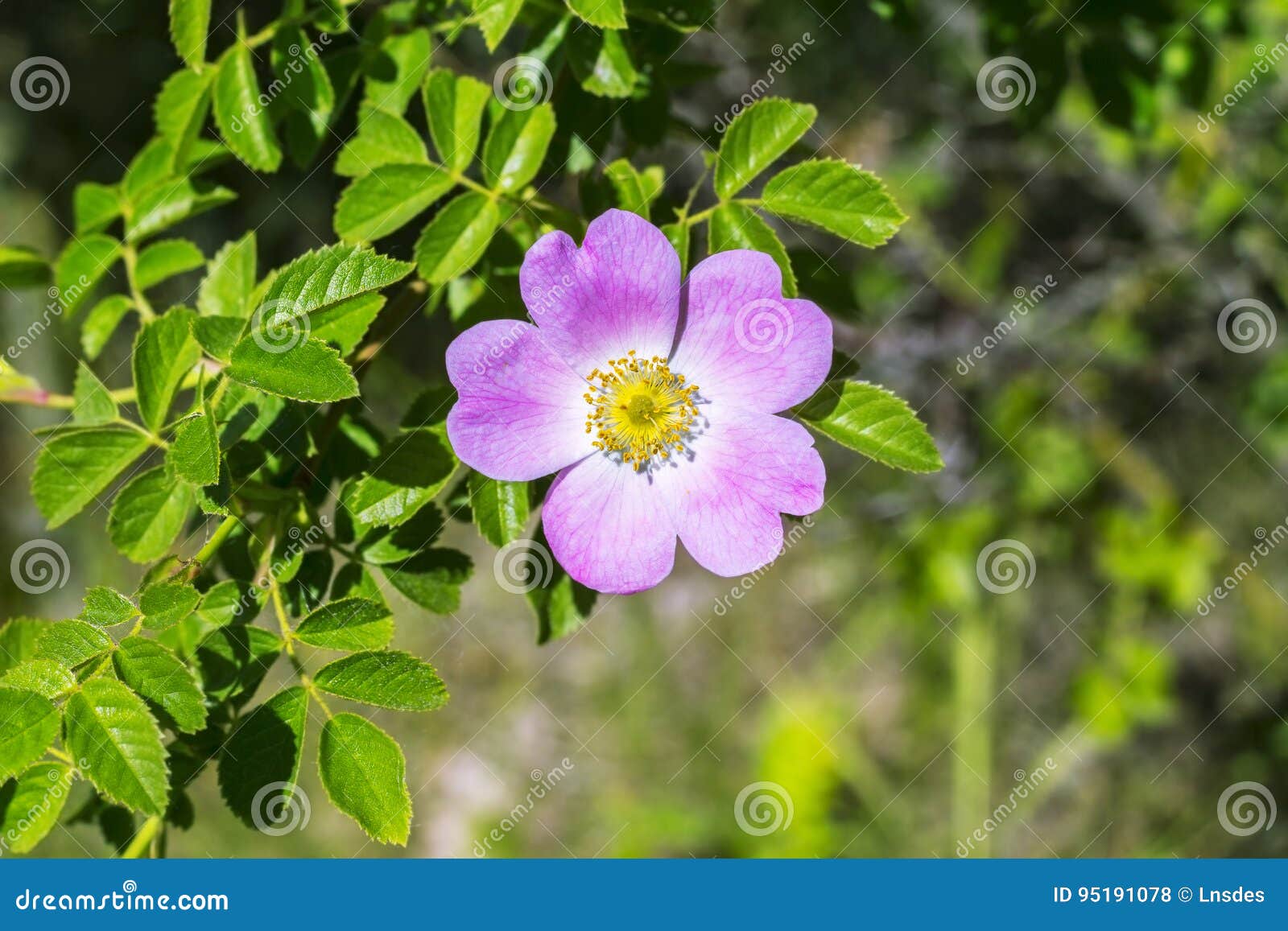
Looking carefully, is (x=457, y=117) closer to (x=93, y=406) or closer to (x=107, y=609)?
(x=93, y=406)

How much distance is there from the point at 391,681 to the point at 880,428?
0.68m

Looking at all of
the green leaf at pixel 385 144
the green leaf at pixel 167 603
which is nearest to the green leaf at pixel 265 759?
the green leaf at pixel 167 603

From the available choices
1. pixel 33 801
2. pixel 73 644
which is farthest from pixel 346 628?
pixel 33 801

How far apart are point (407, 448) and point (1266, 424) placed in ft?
8.39

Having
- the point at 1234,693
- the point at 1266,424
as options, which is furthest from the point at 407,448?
the point at 1234,693

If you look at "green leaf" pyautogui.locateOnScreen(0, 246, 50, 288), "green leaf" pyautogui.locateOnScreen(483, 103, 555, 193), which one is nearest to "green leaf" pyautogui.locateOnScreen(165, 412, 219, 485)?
"green leaf" pyautogui.locateOnScreen(483, 103, 555, 193)

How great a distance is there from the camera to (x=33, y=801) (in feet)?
4.03

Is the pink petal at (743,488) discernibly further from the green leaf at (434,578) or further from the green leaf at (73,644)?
the green leaf at (73,644)

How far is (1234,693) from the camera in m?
3.36

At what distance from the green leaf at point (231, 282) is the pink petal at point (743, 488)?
2.22ft

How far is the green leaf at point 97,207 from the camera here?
5.64 feet

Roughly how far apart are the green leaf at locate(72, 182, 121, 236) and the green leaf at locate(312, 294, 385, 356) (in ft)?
2.40

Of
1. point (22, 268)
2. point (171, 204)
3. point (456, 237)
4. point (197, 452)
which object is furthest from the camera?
point (22, 268)

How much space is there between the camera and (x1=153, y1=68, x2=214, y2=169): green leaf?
146 centimetres
